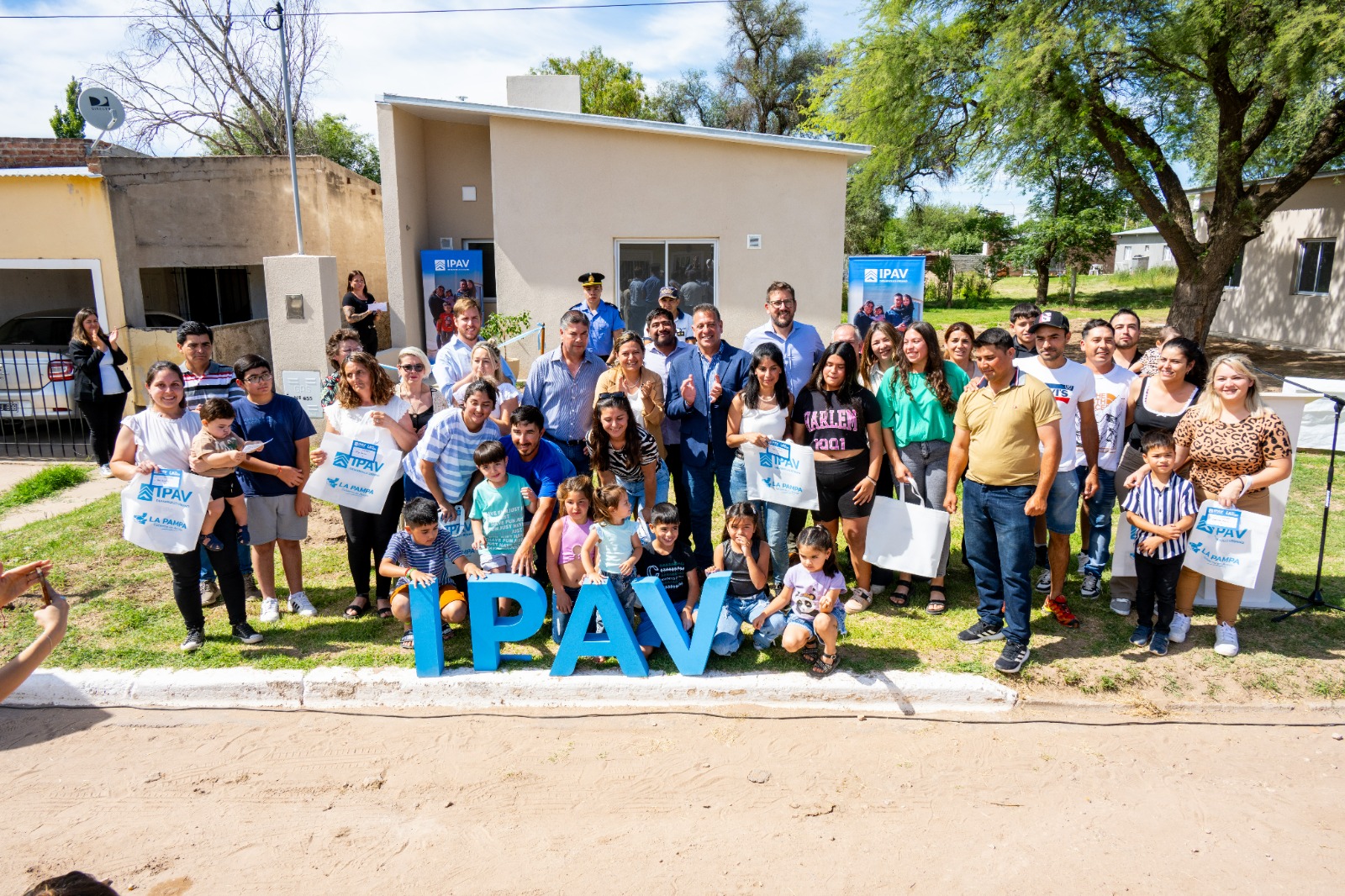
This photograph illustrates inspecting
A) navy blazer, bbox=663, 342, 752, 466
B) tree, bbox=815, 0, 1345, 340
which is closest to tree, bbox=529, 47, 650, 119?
tree, bbox=815, 0, 1345, 340

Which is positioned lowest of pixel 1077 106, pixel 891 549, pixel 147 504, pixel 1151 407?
pixel 891 549

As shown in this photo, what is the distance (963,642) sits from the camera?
546 cm

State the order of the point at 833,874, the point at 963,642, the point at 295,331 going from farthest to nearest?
the point at 295,331
the point at 963,642
the point at 833,874

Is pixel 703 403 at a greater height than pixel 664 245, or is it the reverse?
pixel 664 245

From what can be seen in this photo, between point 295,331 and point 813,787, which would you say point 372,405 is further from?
point 295,331

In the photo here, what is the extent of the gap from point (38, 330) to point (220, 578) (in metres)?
11.6

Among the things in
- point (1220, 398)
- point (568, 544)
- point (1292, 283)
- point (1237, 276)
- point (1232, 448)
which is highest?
point (1237, 276)

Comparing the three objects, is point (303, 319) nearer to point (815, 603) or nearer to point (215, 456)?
point (215, 456)

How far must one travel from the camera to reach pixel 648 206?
12.8m

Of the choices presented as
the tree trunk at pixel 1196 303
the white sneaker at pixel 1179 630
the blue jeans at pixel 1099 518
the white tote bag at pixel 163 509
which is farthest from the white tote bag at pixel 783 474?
the tree trunk at pixel 1196 303

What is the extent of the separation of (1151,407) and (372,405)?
16.9 ft

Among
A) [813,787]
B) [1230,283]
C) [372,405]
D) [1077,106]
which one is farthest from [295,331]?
[1230,283]

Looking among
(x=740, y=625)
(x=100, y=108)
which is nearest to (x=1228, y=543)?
(x=740, y=625)

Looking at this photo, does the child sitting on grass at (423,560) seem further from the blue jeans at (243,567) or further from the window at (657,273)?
→ the window at (657,273)
